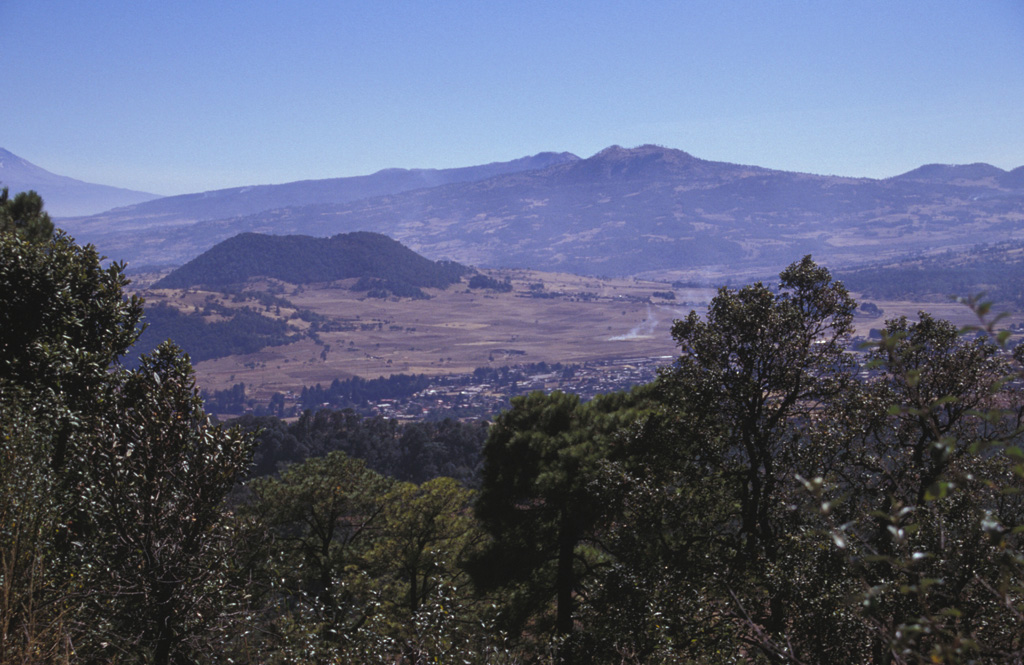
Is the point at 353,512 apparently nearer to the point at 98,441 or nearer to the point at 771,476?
the point at 98,441

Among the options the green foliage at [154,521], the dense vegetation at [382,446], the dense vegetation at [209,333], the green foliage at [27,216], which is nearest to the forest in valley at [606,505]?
the green foliage at [154,521]

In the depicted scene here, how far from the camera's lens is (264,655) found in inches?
362

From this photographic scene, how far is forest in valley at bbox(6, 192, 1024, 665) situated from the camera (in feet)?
21.6

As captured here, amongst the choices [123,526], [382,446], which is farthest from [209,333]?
[123,526]

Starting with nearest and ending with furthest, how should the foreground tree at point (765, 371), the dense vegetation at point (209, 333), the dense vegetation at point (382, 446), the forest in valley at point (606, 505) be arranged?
the forest in valley at point (606, 505)
the foreground tree at point (765, 371)
the dense vegetation at point (382, 446)
the dense vegetation at point (209, 333)

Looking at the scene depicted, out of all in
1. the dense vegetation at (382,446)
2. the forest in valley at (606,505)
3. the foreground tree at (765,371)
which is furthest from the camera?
the dense vegetation at (382,446)

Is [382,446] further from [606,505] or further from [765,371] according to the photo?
[765,371]

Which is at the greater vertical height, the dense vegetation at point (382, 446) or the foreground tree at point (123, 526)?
the foreground tree at point (123, 526)

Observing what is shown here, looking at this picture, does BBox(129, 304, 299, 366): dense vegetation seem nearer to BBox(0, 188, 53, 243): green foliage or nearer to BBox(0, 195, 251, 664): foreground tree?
BBox(0, 188, 53, 243): green foliage

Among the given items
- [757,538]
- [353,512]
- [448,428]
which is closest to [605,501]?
[757,538]

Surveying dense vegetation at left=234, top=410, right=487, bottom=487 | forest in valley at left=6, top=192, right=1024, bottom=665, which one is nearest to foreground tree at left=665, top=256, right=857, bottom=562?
forest in valley at left=6, top=192, right=1024, bottom=665

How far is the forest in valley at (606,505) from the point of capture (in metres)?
6.57

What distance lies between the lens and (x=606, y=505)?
413 inches

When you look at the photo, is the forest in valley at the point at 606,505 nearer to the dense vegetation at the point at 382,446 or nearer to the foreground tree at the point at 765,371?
the foreground tree at the point at 765,371
